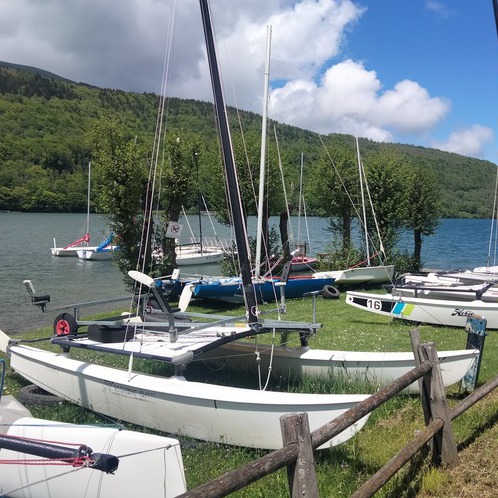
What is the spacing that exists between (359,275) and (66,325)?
15.0 m

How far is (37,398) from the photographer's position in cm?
832

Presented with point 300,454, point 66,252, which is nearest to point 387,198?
point 300,454

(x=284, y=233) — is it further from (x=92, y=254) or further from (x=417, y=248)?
(x=92, y=254)

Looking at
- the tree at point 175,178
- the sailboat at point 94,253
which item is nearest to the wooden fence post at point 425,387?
the tree at point 175,178

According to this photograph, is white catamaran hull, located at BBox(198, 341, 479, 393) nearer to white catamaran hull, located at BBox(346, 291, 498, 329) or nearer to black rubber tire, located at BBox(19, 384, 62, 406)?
black rubber tire, located at BBox(19, 384, 62, 406)

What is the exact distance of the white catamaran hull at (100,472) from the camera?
485 centimetres

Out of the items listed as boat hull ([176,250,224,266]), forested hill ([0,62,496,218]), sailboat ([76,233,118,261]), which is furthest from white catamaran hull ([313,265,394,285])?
forested hill ([0,62,496,218])

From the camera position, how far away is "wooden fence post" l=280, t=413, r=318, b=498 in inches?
135

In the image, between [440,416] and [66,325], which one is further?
[66,325]

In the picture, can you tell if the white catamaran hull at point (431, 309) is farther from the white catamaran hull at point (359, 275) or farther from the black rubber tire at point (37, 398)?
the black rubber tire at point (37, 398)

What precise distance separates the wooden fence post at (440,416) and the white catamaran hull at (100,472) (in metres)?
2.41

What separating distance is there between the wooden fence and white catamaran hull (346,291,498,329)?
306 inches

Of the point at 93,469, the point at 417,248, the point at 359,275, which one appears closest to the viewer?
the point at 93,469

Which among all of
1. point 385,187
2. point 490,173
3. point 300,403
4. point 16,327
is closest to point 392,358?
point 300,403
